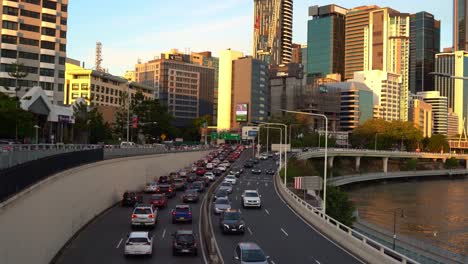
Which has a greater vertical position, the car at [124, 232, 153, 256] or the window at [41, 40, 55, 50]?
the window at [41, 40, 55, 50]

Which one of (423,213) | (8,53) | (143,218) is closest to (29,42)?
(8,53)

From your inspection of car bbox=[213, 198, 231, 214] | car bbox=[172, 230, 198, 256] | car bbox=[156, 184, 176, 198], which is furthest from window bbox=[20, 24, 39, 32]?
car bbox=[172, 230, 198, 256]

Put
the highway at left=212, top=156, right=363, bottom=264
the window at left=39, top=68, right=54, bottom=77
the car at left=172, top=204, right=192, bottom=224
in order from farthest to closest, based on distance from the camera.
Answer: the window at left=39, top=68, right=54, bottom=77
the car at left=172, top=204, right=192, bottom=224
the highway at left=212, top=156, right=363, bottom=264

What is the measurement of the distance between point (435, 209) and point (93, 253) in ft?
235

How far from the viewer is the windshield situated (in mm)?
23420

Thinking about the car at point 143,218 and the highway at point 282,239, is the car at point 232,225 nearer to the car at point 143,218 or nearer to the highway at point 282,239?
the highway at point 282,239

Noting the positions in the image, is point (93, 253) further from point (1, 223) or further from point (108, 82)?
point (108, 82)

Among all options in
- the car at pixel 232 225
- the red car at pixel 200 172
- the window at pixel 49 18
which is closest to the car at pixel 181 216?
the car at pixel 232 225

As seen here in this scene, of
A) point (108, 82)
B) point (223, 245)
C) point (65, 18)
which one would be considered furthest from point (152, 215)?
point (108, 82)

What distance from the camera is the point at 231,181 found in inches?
2744

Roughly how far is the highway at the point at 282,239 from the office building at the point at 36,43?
69.6m

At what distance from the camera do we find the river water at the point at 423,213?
2371 inches

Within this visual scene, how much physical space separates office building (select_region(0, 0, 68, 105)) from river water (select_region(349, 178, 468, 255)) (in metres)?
68.0

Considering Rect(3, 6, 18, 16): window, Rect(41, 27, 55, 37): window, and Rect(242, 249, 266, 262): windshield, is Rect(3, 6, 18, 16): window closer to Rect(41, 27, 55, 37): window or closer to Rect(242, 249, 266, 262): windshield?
Rect(41, 27, 55, 37): window
